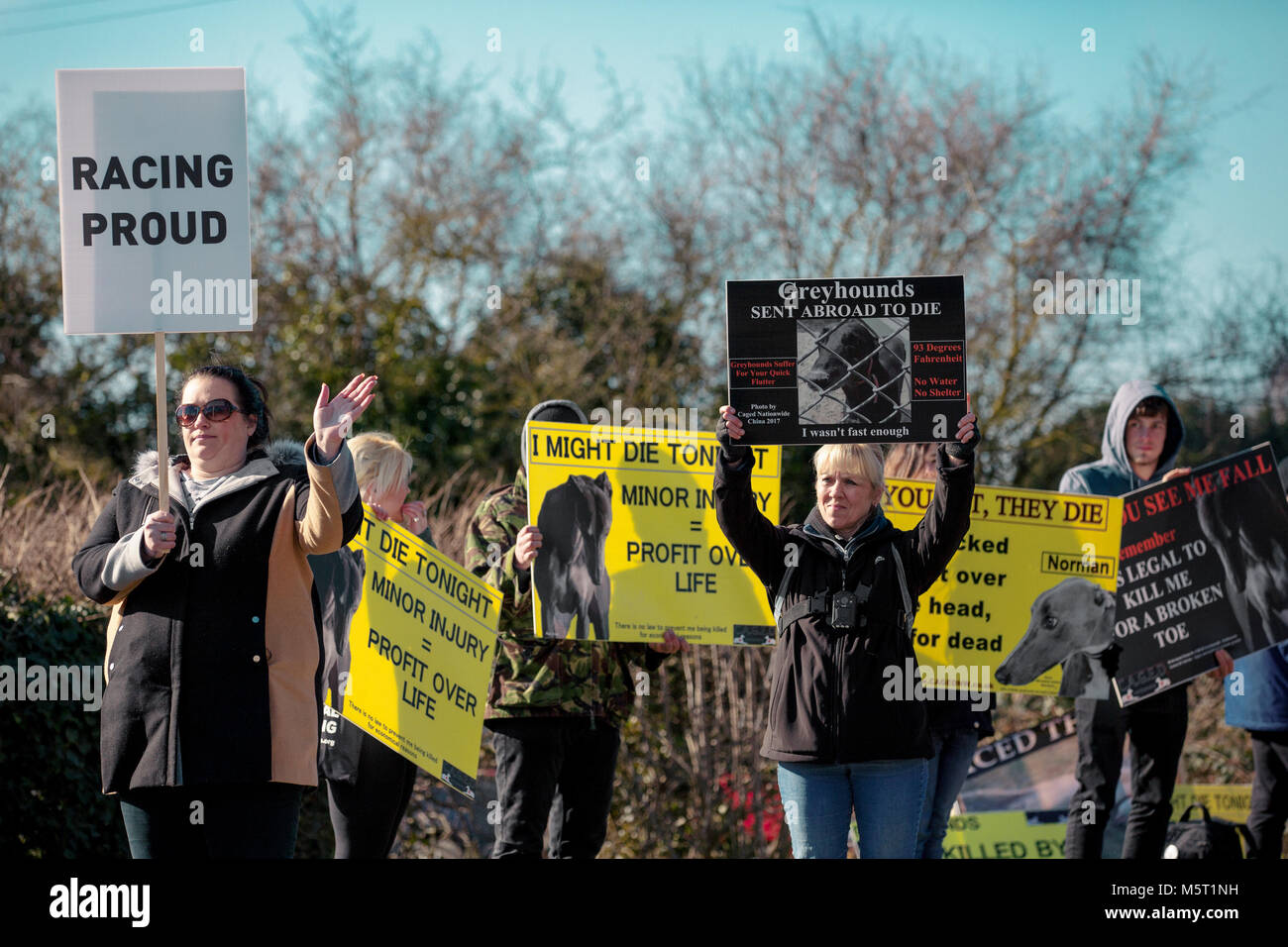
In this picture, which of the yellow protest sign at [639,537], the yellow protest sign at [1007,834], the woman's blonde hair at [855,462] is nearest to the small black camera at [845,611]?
the woman's blonde hair at [855,462]

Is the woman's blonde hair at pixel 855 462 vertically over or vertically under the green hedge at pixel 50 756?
over

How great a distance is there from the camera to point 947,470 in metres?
4.54

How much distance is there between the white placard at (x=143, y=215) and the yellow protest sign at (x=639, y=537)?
1.49 meters

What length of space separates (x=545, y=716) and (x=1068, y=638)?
2.28 m

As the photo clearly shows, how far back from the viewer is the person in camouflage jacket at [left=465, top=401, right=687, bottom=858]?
515cm

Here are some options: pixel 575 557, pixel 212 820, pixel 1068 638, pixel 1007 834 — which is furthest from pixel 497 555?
pixel 1007 834

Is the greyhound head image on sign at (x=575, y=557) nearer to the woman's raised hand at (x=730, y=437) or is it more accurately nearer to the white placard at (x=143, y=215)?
the woman's raised hand at (x=730, y=437)

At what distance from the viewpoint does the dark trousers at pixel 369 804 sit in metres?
4.84

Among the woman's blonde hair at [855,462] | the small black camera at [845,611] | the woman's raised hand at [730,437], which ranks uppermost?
the woman's raised hand at [730,437]

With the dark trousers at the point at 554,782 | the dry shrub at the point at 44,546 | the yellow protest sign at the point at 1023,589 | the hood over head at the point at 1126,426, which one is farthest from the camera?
the dry shrub at the point at 44,546

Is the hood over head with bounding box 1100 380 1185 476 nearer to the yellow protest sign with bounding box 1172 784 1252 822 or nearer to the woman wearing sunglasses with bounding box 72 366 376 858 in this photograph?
the yellow protest sign with bounding box 1172 784 1252 822
